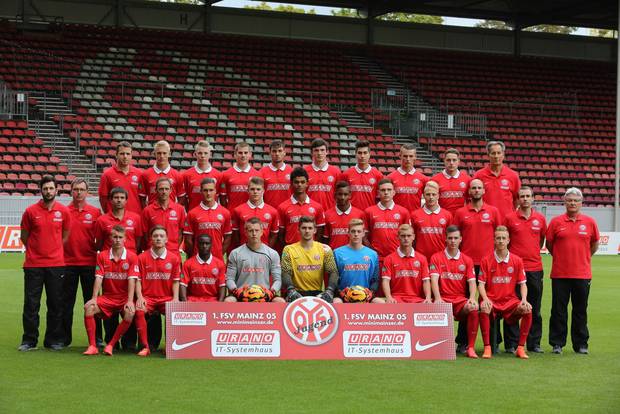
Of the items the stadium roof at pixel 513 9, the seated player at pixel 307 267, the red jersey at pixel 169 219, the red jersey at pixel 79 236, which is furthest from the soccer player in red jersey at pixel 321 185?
the stadium roof at pixel 513 9

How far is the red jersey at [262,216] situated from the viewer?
34.3 feet

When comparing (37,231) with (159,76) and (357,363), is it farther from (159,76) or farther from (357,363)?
(159,76)

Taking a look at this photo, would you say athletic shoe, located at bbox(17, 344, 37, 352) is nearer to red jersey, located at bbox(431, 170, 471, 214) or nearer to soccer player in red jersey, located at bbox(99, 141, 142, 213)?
soccer player in red jersey, located at bbox(99, 141, 142, 213)

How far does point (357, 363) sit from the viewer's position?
30.0ft

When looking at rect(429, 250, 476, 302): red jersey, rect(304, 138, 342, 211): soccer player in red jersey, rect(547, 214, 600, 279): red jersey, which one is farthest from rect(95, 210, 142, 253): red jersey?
rect(547, 214, 600, 279): red jersey

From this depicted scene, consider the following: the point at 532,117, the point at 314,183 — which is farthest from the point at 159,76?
the point at 314,183

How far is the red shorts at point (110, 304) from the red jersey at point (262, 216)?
1.56 metres

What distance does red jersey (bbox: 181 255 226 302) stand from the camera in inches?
387

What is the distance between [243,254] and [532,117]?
28.4 meters

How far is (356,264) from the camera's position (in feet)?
32.4

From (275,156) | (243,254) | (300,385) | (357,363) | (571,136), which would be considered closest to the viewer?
(300,385)

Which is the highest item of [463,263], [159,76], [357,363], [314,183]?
[159,76]

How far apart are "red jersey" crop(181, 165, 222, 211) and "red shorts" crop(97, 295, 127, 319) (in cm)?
179

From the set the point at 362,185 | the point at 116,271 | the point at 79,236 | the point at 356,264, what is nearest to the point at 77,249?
the point at 79,236
